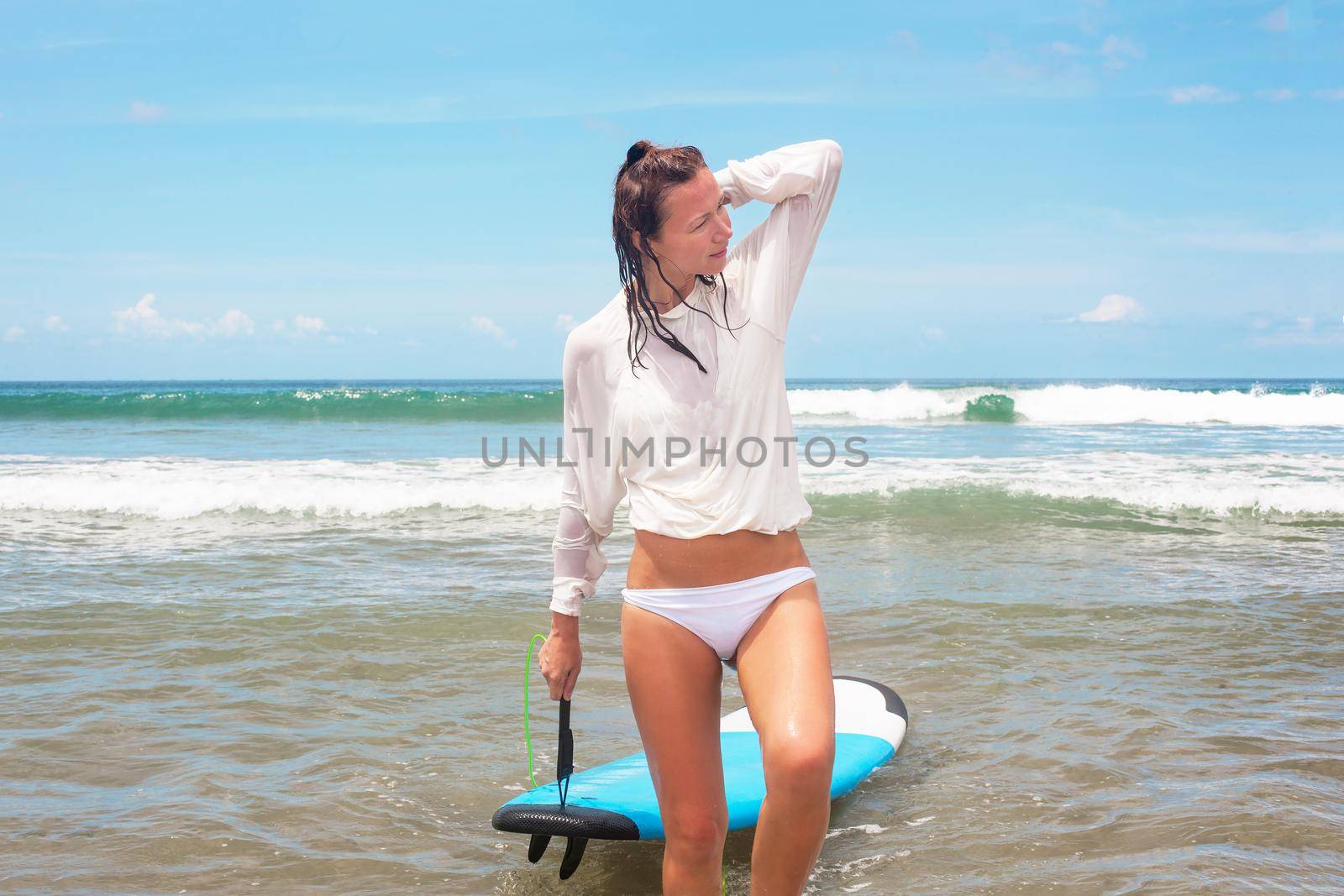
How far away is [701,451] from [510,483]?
1110 cm

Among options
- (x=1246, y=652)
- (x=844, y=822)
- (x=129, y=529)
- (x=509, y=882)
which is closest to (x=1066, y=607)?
(x=1246, y=652)

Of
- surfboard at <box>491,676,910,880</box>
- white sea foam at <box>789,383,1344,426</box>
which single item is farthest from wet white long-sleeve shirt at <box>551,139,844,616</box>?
white sea foam at <box>789,383,1344,426</box>

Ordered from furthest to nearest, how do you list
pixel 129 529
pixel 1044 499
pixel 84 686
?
pixel 1044 499
pixel 129 529
pixel 84 686

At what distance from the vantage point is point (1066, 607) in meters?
6.77

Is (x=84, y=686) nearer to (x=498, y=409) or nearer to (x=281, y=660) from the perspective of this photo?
(x=281, y=660)

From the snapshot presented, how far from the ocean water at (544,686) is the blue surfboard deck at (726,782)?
0.38ft

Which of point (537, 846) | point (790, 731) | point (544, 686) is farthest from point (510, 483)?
point (790, 731)

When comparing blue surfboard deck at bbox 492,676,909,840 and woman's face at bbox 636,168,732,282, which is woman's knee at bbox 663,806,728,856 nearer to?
blue surfboard deck at bbox 492,676,909,840

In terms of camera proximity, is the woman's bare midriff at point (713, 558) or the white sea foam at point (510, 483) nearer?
the woman's bare midriff at point (713, 558)

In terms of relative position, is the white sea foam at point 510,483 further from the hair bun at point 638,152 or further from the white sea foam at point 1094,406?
the white sea foam at point 1094,406

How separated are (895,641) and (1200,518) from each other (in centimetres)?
643

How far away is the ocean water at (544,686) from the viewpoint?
11.3 ft

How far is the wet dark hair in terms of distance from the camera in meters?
2.23

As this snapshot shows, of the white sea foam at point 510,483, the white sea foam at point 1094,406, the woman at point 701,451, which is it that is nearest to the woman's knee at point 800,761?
the woman at point 701,451
